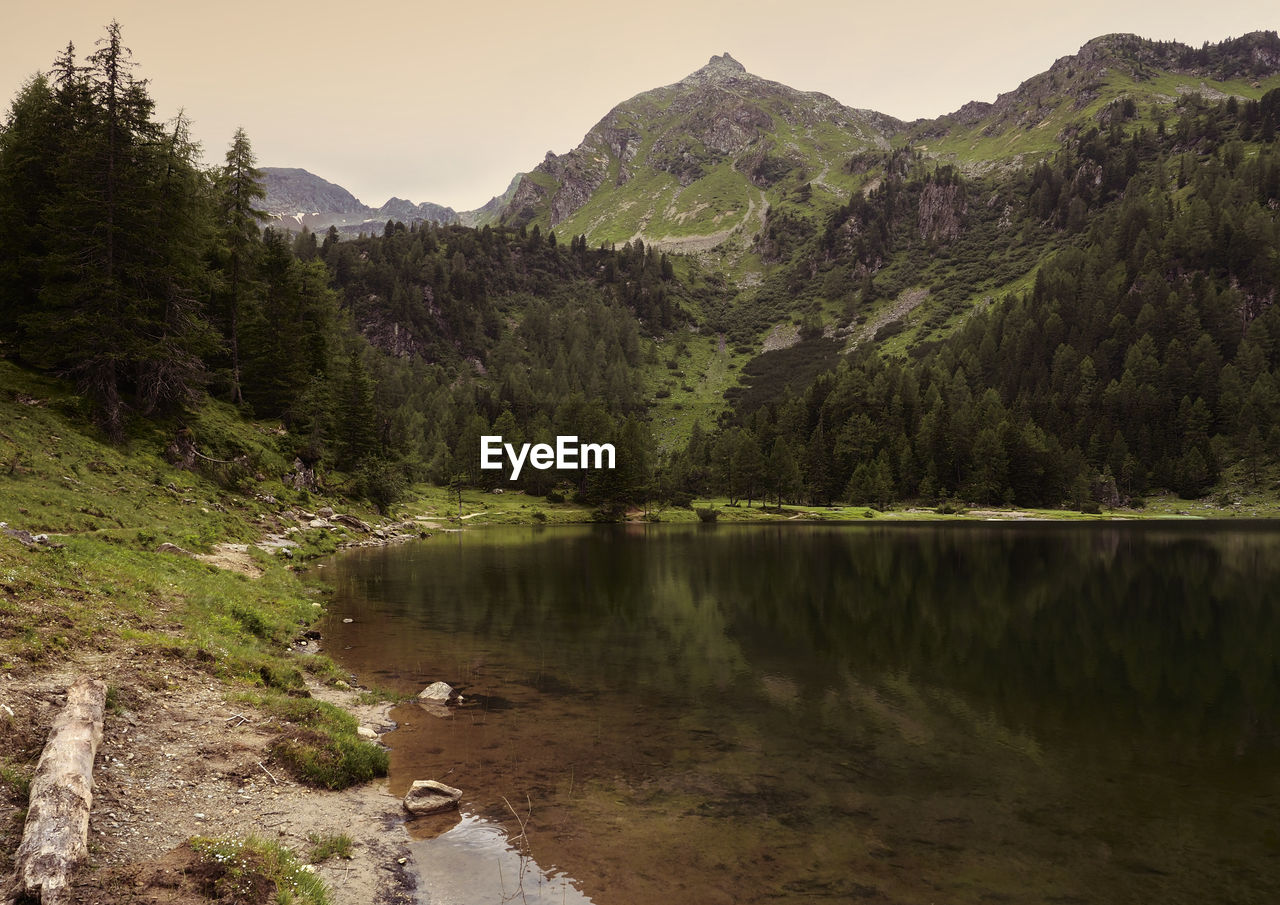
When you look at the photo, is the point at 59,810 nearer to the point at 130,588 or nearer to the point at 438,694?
the point at 438,694

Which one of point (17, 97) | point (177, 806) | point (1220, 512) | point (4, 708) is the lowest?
point (1220, 512)

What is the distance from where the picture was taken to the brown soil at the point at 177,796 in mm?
8602

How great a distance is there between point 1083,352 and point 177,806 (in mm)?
241532

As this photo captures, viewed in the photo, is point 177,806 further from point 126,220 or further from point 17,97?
point 17,97

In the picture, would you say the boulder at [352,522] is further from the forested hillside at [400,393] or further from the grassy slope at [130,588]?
the grassy slope at [130,588]

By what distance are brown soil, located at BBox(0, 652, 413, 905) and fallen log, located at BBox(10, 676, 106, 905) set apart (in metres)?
0.26

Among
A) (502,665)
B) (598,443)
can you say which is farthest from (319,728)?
(598,443)

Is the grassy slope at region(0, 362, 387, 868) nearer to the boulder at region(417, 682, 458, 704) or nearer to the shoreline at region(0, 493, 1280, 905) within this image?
the shoreline at region(0, 493, 1280, 905)

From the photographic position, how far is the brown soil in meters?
8.60

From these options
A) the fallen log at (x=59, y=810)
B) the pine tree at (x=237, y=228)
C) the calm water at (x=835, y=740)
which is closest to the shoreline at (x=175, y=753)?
the fallen log at (x=59, y=810)

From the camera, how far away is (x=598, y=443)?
15112 cm

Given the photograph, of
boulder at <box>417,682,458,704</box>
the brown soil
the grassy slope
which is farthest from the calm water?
the grassy slope

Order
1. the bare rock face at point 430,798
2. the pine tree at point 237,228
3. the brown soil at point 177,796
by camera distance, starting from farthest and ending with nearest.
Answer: the pine tree at point 237,228, the bare rock face at point 430,798, the brown soil at point 177,796

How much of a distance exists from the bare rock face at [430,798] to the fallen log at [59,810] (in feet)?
19.3
